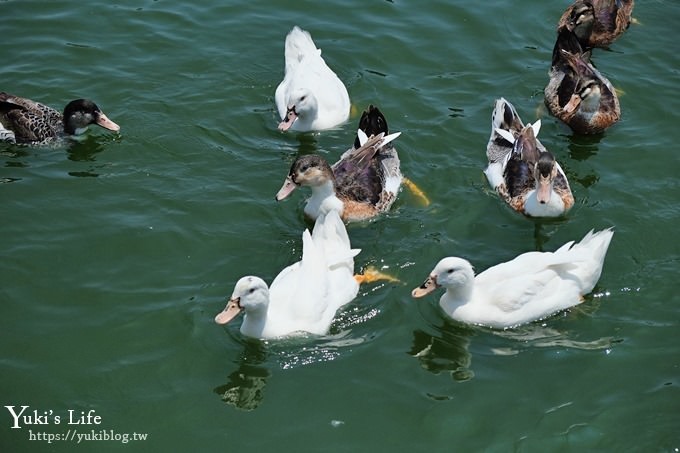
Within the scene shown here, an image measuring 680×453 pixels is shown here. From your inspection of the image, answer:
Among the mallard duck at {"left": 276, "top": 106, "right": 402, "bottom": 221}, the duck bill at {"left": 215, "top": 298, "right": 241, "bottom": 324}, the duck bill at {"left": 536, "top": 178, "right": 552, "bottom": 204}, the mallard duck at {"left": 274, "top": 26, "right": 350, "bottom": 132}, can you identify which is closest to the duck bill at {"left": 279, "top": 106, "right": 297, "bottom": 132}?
the mallard duck at {"left": 274, "top": 26, "right": 350, "bottom": 132}

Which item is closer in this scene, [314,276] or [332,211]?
[314,276]

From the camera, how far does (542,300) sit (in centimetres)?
967

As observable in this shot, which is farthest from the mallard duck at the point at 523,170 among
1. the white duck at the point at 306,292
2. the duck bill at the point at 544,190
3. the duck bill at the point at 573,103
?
the white duck at the point at 306,292

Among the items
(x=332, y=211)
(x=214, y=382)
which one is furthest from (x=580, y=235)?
(x=214, y=382)

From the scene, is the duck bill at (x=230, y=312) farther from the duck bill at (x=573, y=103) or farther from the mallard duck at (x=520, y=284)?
the duck bill at (x=573, y=103)

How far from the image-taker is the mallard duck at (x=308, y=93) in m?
12.2

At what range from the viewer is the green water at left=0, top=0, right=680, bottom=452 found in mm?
8594

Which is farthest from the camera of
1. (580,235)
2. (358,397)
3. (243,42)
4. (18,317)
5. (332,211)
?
(243,42)

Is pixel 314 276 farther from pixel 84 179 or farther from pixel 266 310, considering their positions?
pixel 84 179

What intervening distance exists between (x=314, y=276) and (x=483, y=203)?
2764 mm

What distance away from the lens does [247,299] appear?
8961 millimetres

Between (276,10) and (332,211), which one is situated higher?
(276,10)

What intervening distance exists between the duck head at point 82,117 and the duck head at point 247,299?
390 cm

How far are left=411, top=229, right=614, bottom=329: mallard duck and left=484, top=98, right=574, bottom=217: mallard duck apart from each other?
1.21m
